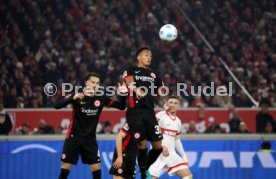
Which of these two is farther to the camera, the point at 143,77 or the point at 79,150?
the point at 79,150

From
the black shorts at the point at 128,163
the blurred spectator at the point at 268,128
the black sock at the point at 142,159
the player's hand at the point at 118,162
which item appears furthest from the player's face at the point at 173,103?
the blurred spectator at the point at 268,128

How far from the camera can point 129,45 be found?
18609mm

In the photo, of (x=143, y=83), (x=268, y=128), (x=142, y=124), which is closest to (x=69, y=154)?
(x=142, y=124)

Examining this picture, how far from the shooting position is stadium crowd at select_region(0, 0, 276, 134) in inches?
669

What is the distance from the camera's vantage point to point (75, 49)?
61.2 feet

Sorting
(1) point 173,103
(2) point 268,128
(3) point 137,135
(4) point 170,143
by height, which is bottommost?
(4) point 170,143

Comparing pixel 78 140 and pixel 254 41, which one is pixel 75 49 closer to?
pixel 254 41

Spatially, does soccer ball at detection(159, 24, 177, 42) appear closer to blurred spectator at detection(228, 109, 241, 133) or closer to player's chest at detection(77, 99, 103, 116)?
player's chest at detection(77, 99, 103, 116)

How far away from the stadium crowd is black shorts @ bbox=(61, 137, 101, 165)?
6.59 metres

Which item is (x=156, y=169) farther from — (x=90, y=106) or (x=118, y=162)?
(x=90, y=106)

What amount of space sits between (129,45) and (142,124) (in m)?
9.61

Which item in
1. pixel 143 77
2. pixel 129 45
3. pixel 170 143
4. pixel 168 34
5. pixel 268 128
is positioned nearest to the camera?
pixel 143 77

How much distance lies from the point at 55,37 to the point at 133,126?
34.4 ft

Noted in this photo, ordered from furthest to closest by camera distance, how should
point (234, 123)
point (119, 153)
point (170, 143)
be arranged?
point (234, 123)
point (170, 143)
point (119, 153)
